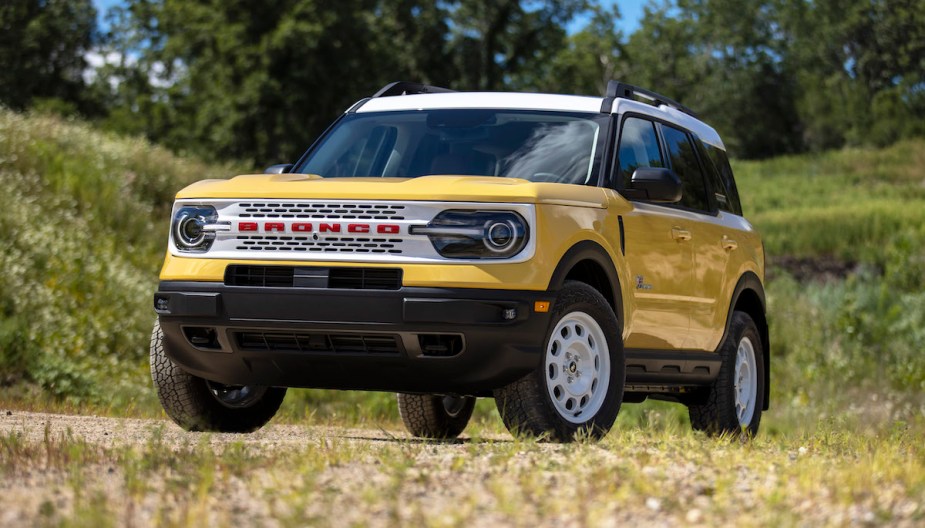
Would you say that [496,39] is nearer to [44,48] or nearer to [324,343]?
[44,48]

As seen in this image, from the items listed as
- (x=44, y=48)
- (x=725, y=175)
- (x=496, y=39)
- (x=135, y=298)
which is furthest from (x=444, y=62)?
(x=725, y=175)

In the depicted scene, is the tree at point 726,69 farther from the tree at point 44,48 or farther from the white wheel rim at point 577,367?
the white wheel rim at point 577,367

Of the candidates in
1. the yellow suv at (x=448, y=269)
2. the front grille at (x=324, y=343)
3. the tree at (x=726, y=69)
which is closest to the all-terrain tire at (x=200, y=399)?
the yellow suv at (x=448, y=269)

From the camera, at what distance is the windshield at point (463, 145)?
8.05 meters

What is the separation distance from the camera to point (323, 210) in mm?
7082

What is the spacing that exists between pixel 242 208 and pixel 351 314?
2.93ft

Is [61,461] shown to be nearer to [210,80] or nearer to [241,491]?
[241,491]

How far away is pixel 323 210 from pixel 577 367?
155 centimetres

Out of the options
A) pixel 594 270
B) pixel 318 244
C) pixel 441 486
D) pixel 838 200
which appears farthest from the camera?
pixel 838 200

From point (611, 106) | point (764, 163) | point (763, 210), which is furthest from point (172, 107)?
point (611, 106)

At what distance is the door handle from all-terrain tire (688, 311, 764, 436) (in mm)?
1087

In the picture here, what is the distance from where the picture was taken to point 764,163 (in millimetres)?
74312

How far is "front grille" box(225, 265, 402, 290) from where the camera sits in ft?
22.6

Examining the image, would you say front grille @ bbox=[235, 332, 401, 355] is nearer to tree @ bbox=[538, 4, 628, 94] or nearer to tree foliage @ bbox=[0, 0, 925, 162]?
tree foliage @ bbox=[0, 0, 925, 162]
